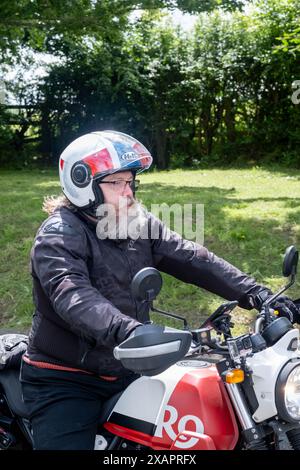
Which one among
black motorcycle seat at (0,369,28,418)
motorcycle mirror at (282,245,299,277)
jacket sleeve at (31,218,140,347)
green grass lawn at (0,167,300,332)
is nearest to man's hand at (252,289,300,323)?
motorcycle mirror at (282,245,299,277)

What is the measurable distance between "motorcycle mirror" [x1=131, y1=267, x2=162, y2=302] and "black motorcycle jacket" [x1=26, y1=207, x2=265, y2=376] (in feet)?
0.63

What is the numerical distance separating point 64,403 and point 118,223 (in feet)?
2.69

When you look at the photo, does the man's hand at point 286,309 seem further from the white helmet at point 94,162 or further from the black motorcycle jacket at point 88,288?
the white helmet at point 94,162

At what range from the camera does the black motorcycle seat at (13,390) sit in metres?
2.92

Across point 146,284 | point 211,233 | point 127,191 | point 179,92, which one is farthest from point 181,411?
point 179,92

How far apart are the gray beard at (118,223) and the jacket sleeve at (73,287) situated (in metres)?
0.12

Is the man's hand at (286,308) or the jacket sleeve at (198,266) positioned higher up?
the jacket sleeve at (198,266)

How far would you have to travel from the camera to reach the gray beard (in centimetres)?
298

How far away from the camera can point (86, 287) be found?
2.64m

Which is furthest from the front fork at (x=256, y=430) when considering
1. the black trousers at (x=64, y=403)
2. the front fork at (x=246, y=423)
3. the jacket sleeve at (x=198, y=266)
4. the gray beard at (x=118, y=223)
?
the gray beard at (x=118, y=223)

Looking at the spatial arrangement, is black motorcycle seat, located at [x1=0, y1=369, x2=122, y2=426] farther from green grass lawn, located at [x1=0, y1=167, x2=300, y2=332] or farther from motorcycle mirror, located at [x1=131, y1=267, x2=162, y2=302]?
green grass lawn, located at [x1=0, y1=167, x2=300, y2=332]

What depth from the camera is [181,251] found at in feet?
10.8
